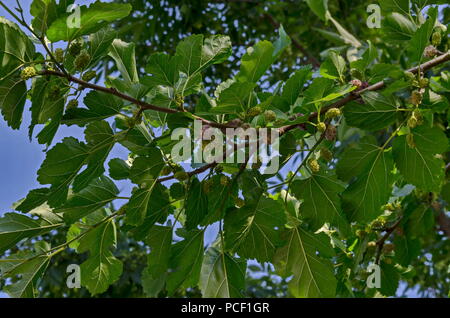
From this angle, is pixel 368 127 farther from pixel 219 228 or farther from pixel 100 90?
pixel 100 90

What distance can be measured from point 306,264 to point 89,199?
1.28 feet

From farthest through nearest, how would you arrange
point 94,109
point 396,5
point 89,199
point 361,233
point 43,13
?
point 361,233, point 396,5, point 89,199, point 94,109, point 43,13

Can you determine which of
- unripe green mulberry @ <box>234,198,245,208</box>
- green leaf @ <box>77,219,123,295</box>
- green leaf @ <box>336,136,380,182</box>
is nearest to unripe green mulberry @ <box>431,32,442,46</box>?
green leaf @ <box>336,136,380,182</box>

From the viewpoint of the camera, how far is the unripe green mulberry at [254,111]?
81 centimetres

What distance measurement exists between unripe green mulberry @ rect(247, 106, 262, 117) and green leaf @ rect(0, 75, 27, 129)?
1.09 feet

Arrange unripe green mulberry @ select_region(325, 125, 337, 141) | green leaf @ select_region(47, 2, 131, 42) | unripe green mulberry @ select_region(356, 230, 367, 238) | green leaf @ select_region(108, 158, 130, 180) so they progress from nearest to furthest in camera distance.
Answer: green leaf @ select_region(47, 2, 131, 42)
unripe green mulberry @ select_region(325, 125, 337, 141)
green leaf @ select_region(108, 158, 130, 180)
unripe green mulberry @ select_region(356, 230, 367, 238)

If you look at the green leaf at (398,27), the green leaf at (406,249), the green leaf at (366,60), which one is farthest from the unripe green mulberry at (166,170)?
the green leaf at (406,249)

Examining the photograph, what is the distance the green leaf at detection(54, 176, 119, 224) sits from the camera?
918 mm

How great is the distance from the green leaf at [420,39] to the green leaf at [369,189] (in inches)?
6.5

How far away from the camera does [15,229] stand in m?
0.91

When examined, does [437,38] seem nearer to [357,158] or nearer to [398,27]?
[398,27]

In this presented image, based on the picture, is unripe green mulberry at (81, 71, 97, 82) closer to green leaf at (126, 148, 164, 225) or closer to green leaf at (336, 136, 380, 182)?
green leaf at (126, 148, 164, 225)

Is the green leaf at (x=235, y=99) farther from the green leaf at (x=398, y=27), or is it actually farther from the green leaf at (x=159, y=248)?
the green leaf at (x=398, y=27)

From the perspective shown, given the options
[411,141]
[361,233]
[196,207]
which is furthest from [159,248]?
[361,233]
